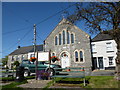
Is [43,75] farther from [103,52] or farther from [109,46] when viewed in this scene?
[109,46]

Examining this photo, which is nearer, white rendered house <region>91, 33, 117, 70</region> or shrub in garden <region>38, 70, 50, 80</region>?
shrub in garden <region>38, 70, 50, 80</region>

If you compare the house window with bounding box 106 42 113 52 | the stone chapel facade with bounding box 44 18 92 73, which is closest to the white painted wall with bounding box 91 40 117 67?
the house window with bounding box 106 42 113 52

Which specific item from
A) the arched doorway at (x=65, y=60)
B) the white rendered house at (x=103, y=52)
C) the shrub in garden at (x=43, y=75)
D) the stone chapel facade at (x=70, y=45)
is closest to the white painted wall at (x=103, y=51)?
the white rendered house at (x=103, y=52)

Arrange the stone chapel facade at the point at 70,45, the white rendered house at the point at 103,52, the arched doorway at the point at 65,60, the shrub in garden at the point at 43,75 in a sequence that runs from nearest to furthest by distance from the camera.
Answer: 1. the shrub in garden at the point at 43,75
2. the white rendered house at the point at 103,52
3. the stone chapel facade at the point at 70,45
4. the arched doorway at the point at 65,60

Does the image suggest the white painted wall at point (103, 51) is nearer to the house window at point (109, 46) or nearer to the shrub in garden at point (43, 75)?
the house window at point (109, 46)

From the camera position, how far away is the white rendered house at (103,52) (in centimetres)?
2038

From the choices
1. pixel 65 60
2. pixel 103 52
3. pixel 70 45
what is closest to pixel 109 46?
pixel 103 52

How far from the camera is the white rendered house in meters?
A: 20.4

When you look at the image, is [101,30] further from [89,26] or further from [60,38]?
[60,38]

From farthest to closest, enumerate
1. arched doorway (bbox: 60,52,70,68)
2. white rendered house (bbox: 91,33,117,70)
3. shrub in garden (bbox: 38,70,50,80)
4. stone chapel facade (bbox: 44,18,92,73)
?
arched doorway (bbox: 60,52,70,68) → stone chapel facade (bbox: 44,18,92,73) → white rendered house (bbox: 91,33,117,70) → shrub in garden (bbox: 38,70,50,80)

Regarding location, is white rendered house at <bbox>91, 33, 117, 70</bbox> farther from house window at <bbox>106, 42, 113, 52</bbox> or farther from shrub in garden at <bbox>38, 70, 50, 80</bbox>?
shrub in garden at <bbox>38, 70, 50, 80</bbox>

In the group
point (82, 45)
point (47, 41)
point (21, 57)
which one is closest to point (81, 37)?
point (82, 45)

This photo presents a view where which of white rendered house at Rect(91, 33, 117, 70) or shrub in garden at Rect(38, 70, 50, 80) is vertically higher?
white rendered house at Rect(91, 33, 117, 70)

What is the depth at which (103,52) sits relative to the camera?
21.0m
